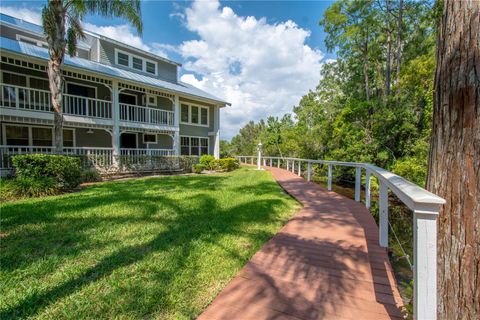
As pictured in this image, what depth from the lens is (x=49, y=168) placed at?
7965 millimetres

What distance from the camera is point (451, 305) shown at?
156cm

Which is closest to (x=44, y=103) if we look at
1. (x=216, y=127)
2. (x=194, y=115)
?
(x=194, y=115)

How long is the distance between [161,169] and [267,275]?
12.6 metres

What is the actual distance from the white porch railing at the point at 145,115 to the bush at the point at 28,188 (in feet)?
22.2

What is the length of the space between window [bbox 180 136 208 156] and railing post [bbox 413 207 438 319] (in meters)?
17.8

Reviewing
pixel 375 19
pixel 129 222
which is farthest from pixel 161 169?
pixel 375 19

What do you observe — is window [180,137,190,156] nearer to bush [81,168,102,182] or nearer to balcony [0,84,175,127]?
balcony [0,84,175,127]

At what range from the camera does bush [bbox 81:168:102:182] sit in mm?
10432

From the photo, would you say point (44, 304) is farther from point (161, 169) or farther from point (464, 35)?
point (161, 169)

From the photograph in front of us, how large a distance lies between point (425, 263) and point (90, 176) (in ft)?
39.2

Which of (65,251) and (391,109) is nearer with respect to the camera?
(65,251)

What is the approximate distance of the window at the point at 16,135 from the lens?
38.8 ft

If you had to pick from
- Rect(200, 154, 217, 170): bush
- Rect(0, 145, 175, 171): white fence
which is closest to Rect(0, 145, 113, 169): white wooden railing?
Rect(0, 145, 175, 171): white fence

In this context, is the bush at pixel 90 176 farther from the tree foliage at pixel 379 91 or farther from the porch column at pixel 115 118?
the tree foliage at pixel 379 91
